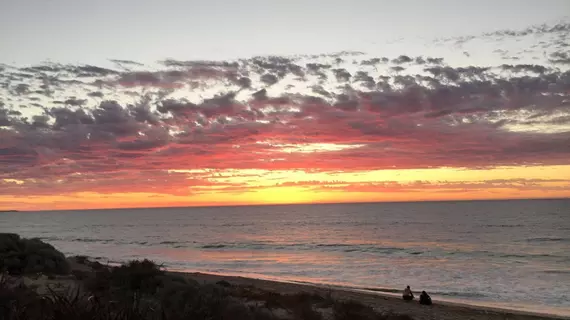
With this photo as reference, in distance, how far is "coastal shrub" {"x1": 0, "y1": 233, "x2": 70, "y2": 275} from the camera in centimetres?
1995

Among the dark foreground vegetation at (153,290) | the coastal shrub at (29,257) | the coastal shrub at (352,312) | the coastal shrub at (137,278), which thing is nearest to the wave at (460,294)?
the dark foreground vegetation at (153,290)

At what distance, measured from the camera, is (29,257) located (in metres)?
20.9

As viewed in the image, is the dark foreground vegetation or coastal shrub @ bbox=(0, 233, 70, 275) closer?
the dark foreground vegetation

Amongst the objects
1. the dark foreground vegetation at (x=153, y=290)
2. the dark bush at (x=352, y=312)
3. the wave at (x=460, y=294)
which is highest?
the dark foreground vegetation at (x=153, y=290)

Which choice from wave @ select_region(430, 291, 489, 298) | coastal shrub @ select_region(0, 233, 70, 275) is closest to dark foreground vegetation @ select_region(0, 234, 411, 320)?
coastal shrub @ select_region(0, 233, 70, 275)

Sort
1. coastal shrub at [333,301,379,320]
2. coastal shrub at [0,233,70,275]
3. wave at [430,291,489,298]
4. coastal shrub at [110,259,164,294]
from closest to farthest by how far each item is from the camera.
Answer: coastal shrub at [333,301,379,320] < coastal shrub at [110,259,164,294] < coastal shrub at [0,233,70,275] < wave at [430,291,489,298]

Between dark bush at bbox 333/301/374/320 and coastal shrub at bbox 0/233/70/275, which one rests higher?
coastal shrub at bbox 0/233/70/275

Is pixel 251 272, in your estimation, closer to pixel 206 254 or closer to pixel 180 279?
pixel 206 254

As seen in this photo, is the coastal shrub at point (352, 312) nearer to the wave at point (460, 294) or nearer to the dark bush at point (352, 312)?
the dark bush at point (352, 312)

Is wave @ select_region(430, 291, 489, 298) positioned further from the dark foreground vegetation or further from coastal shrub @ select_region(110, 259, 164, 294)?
coastal shrub @ select_region(110, 259, 164, 294)

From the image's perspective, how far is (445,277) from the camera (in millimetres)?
33594

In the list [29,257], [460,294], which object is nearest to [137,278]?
[29,257]

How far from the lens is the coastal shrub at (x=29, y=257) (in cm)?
1995

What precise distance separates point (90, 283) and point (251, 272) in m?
23.7
